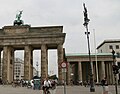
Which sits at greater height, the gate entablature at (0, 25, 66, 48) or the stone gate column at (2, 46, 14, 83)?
the gate entablature at (0, 25, 66, 48)

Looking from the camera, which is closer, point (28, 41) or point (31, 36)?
point (31, 36)

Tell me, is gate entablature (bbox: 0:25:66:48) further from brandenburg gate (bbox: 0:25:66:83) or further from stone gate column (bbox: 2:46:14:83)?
stone gate column (bbox: 2:46:14:83)

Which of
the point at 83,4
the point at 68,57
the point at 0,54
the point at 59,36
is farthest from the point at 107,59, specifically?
the point at 83,4

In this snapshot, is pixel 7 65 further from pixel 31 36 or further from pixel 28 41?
pixel 31 36

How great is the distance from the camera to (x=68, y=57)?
8069 centimetres

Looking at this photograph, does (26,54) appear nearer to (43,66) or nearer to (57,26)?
(43,66)

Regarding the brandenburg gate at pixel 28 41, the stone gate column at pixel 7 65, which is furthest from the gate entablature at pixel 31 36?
the stone gate column at pixel 7 65

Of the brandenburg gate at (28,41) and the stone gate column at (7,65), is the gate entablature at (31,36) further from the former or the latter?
the stone gate column at (7,65)

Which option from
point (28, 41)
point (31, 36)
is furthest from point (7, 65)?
point (31, 36)

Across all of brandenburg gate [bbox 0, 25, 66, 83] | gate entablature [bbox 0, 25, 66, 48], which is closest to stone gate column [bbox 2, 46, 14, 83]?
brandenburg gate [bbox 0, 25, 66, 83]

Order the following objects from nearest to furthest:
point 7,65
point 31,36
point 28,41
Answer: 1. point 31,36
2. point 28,41
3. point 7,65

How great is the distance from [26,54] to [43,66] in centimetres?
604

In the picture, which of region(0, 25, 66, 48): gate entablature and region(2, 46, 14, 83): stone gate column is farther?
region(0, 25, 66, 48): gate entablature

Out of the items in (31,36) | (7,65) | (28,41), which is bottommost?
(7,65)
